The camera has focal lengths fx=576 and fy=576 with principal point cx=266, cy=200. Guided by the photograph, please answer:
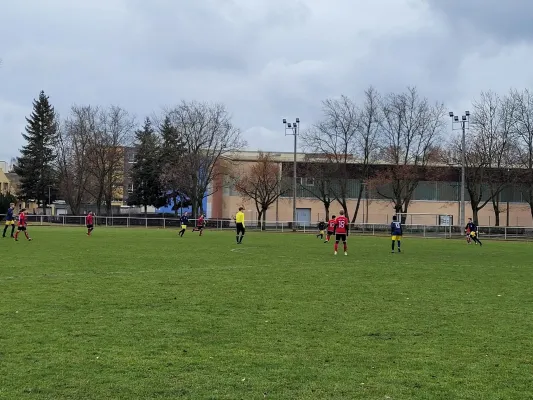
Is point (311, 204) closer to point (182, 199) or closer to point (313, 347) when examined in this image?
point (182, 199)

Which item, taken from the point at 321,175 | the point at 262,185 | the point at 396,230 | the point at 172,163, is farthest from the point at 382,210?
the point at 396,230

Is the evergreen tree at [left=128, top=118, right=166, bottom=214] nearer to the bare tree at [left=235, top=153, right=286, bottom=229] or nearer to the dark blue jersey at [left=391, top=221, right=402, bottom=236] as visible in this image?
the bare tree at [left=235, top=153, right=286, bottom=229]

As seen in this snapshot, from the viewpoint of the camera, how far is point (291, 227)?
55938 mm

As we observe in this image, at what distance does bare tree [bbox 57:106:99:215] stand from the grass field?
58.3 m

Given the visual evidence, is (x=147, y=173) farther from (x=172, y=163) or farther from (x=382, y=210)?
(x=382, y=210)

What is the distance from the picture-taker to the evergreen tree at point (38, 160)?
7431 cm

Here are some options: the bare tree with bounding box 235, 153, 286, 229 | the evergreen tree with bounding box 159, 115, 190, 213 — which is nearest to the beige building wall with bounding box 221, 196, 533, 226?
the bare tree with bounding box 235, 153, 286, 229

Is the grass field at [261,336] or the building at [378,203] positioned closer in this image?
the grass field at [261,336]

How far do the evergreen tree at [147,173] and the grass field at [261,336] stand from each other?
189 feet

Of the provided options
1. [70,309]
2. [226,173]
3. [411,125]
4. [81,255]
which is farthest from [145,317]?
[226,173]

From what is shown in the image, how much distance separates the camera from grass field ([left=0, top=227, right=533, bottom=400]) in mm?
5426

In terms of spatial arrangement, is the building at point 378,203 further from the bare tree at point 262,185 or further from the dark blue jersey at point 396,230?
the dark blue jersey at point 396,230

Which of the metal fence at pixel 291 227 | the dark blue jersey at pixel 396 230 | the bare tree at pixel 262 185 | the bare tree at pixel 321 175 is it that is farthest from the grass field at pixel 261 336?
the bare tree at pixel 262 185

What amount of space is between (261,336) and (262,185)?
2259 inches
